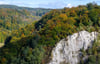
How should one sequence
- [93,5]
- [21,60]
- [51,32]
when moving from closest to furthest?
[21,60] → [51,32] → [93,5]

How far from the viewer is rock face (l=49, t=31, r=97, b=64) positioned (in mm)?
24391

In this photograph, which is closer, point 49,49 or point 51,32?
point 49,49

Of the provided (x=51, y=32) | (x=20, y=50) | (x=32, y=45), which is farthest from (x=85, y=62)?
(x=20, y=50)

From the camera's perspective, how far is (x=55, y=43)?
25.5m

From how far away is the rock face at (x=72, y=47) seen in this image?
80.0ft

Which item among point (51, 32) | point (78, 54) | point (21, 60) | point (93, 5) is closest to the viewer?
point (21, 60)

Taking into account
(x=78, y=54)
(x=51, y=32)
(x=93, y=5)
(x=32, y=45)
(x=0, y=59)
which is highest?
(x=93, y=5)

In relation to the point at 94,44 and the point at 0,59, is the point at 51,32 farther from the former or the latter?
the point at 0,59

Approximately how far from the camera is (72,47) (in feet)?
83.5

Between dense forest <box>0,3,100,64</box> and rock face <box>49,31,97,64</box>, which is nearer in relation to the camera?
dense forest <box>0,3,100,64</box>

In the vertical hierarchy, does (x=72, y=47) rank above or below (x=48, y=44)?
below

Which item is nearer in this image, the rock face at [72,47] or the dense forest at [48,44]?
the dense forest at [48,44]

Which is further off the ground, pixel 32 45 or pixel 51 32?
pixel 51 32

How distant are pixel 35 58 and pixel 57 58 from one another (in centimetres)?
485
